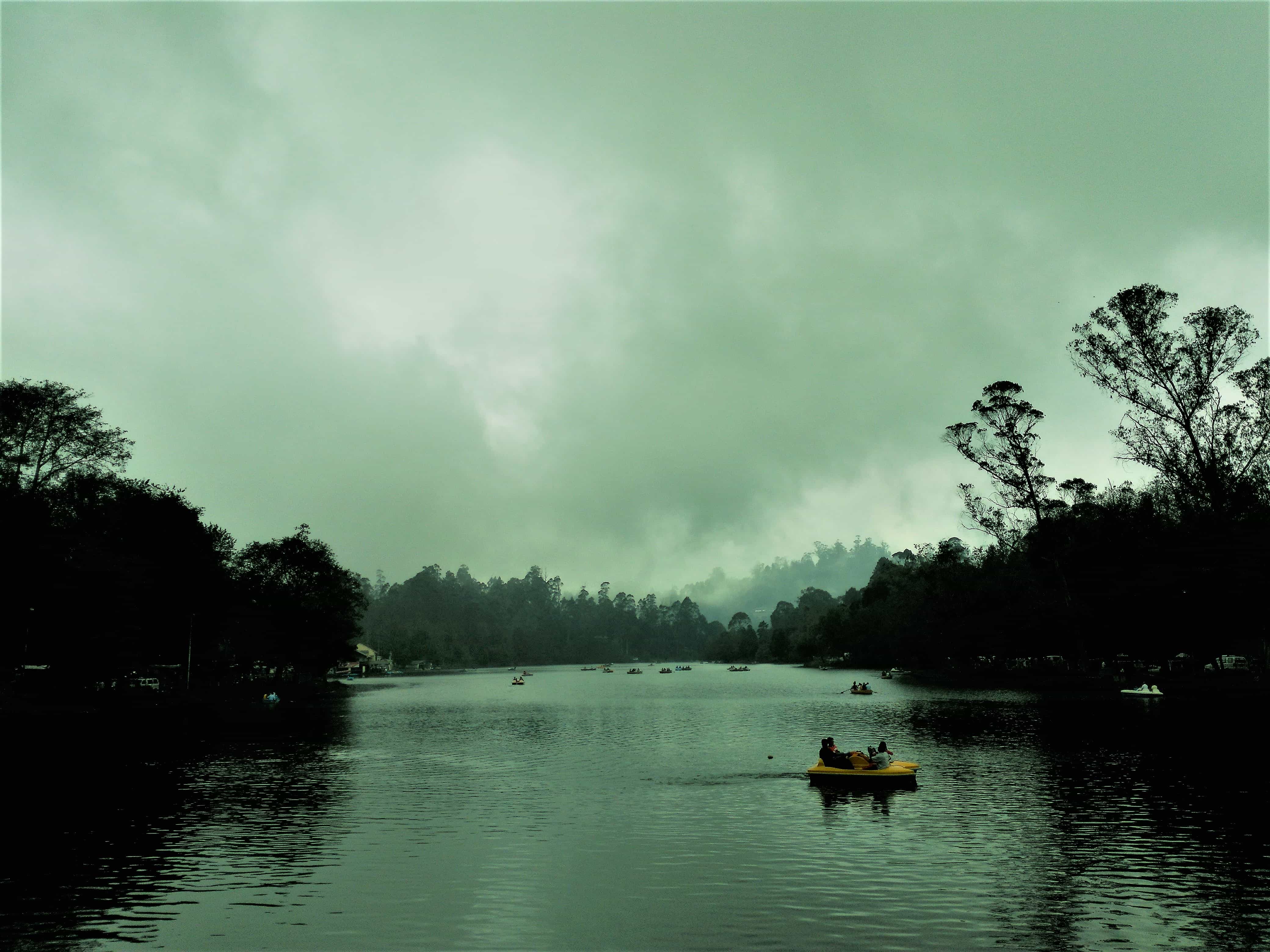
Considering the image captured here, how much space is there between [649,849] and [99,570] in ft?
242

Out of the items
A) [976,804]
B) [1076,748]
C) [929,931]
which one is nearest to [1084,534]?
[1076,748]

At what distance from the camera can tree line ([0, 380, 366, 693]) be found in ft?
264

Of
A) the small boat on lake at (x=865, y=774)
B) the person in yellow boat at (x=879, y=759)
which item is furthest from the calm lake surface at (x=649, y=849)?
the person in yellow boat at (x=879, y=759)

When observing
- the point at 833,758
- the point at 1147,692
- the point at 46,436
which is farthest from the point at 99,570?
the point at 1147,692

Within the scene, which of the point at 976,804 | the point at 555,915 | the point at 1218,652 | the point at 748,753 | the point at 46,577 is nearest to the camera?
the point at 555,915

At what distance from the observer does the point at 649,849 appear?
90.5 ft

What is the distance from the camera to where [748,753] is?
5356 centimetres

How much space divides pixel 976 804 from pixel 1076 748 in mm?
18823

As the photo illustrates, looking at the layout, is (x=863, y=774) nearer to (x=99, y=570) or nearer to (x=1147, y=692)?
(x=1147, y=692)

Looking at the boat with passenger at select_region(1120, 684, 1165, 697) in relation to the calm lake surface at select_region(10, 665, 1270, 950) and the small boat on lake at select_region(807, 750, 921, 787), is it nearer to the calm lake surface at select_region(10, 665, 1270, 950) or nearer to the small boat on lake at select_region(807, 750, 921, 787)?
the calm lake surface at select_region(10, 665, 1270, 950)

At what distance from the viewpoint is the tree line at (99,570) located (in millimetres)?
80438

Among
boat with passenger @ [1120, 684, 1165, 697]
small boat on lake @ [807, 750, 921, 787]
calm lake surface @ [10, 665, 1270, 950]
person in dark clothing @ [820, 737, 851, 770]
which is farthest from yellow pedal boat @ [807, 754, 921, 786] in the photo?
boat with passenger @ [1120, 684, 1165, 697]

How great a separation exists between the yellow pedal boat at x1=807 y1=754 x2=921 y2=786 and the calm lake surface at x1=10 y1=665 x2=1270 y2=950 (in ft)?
3.49

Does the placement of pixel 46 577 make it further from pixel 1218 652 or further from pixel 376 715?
pixel 1218 652
